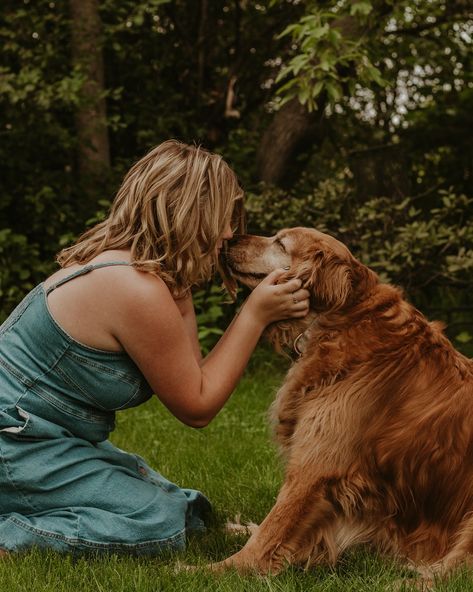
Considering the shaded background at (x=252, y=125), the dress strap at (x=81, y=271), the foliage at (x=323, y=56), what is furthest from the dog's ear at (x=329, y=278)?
the shaded background at (x=252, y=125)

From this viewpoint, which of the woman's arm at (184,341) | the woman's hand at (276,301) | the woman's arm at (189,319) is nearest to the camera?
the woman's arm at (184,341)

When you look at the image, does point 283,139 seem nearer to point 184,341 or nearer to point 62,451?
point 184,341

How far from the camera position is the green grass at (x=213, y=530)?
2.61 metres

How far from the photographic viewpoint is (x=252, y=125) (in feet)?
28.6

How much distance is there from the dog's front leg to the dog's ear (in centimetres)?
61

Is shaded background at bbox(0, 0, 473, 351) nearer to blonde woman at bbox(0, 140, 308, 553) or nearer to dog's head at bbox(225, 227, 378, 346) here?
dog's head at bbox(225, 227, 378, 346)

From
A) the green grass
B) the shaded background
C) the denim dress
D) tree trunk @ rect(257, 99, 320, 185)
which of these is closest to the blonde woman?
the denim dress

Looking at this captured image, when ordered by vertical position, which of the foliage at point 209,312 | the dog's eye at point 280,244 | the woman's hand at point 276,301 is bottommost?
the foliage at point 209,312

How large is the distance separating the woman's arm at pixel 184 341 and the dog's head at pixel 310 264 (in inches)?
2.8

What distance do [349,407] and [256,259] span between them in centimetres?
65

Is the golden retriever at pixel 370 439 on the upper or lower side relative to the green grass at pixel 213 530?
upper

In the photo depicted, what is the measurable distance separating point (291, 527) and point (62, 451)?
31.8 inches

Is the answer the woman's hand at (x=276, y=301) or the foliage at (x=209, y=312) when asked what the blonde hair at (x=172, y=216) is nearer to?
the woman's hand at (x=276, y=301)

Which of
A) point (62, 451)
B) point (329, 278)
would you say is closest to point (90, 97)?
point (329, 278)
